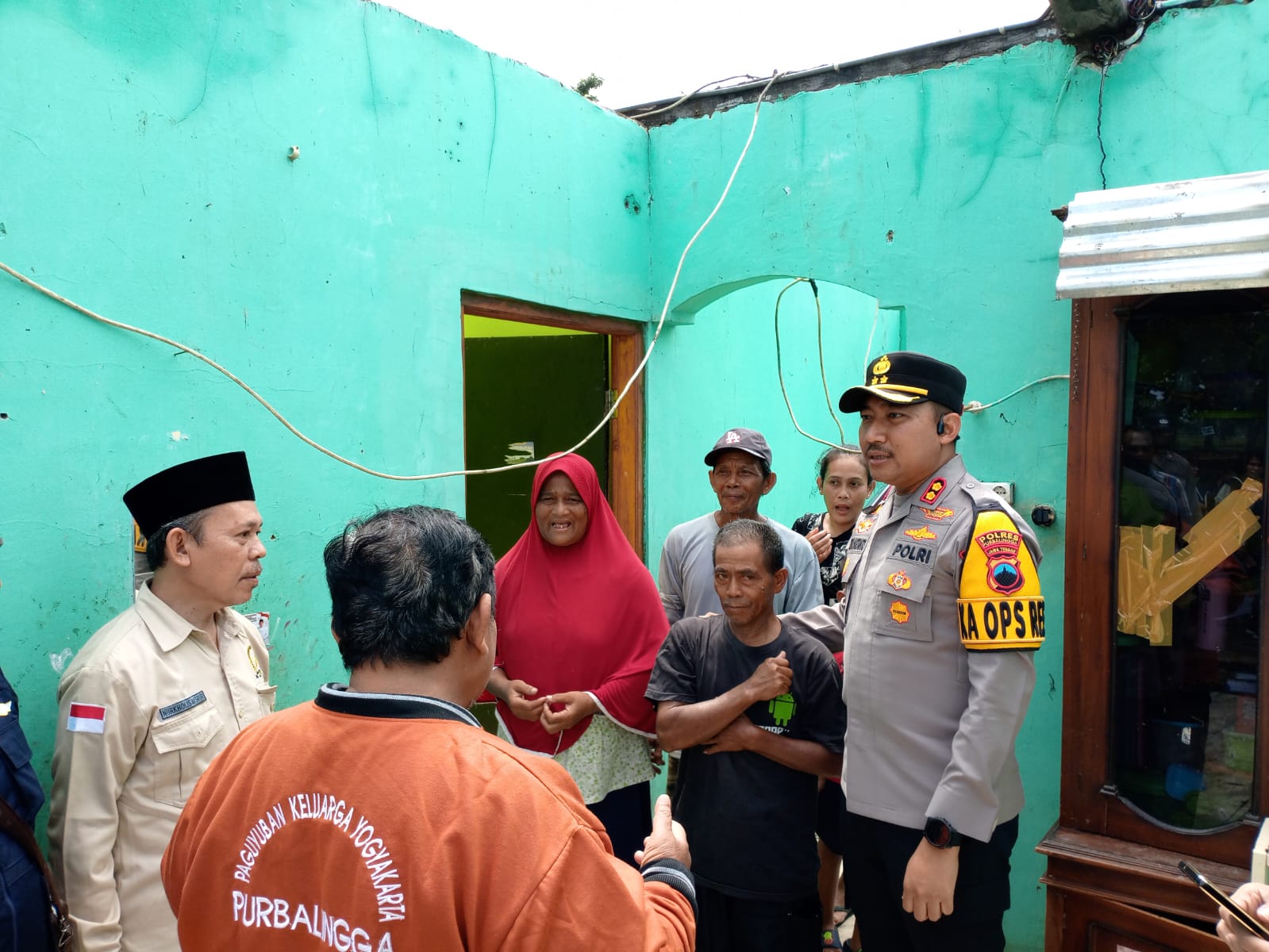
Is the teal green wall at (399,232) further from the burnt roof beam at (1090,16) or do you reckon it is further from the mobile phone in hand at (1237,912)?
the mobile phone in hand at (1237,912)

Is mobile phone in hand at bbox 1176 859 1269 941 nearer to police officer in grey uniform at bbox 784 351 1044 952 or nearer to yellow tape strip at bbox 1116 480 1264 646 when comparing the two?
police officer in grey uniform at bbox 784 351 1044 952

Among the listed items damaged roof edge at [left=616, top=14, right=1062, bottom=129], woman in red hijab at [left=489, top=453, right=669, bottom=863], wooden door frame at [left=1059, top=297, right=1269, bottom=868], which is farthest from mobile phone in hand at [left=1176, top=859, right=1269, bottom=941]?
damaged roof edge at [left=616, top=14, right=1062, bottom=129]

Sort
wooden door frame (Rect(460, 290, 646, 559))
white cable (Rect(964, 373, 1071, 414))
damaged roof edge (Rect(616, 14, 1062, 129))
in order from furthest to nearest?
wooden door frame (Rect(460, 290, 646, 559)) → damaged roof edge (Rect(616, 14, 1062, 129)) → white cable (Rect(964, 373, 1071, 414))

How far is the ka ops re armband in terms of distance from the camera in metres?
2.03

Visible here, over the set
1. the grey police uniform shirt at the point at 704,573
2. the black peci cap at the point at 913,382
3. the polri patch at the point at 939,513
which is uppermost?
the black peci cap at the point at 913,382

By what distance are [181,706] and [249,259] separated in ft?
4.46

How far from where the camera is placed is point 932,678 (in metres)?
2.19

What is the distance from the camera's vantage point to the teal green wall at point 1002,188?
3104 millimetres

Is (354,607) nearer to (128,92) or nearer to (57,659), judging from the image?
(57,659)

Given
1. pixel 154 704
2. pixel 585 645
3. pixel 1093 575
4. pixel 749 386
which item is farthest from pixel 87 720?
pixel 749 386

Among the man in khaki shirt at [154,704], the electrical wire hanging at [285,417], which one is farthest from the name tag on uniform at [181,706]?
the electrical wire hanging at [285,417]

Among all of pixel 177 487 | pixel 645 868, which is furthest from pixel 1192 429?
pixel 177 487

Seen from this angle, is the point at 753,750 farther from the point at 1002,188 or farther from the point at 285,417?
the point at 1002,188

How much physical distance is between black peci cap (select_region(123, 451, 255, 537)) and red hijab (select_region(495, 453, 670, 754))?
101 cm
